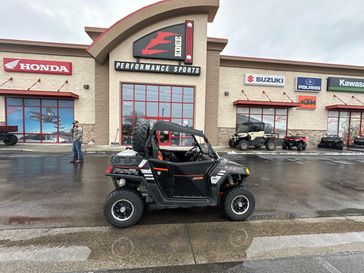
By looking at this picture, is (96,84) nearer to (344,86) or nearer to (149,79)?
(149,79)

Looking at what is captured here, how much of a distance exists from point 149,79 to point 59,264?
44.0 feet

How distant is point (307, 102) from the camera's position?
56.4 feet

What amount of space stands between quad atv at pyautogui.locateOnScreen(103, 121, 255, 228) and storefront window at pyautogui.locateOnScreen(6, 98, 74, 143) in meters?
13.8

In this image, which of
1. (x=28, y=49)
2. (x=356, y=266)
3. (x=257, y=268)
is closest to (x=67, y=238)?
(x=257, y=268)

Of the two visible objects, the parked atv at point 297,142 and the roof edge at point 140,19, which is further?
the parked atv at point 297,142

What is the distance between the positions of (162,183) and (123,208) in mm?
761

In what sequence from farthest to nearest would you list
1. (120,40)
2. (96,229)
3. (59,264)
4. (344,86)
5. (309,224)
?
(344,86) → (120,40) → (309,224) → (96,229) → (59,264)

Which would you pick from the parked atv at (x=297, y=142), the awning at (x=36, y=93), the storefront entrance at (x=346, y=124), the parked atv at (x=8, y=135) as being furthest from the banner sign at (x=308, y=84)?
the parked atv at (x=8, y=135)

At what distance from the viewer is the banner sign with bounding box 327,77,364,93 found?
1728 cm

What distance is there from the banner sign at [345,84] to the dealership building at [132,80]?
14.3 ft

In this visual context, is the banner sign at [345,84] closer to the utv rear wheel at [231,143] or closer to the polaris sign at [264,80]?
the polaris sign at [264,80]

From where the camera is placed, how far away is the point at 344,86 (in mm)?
17516

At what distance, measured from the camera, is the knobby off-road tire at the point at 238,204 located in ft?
11.4

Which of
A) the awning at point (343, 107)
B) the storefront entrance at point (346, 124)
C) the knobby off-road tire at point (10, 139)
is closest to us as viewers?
the knobby off-road tire at point (10, 139)
